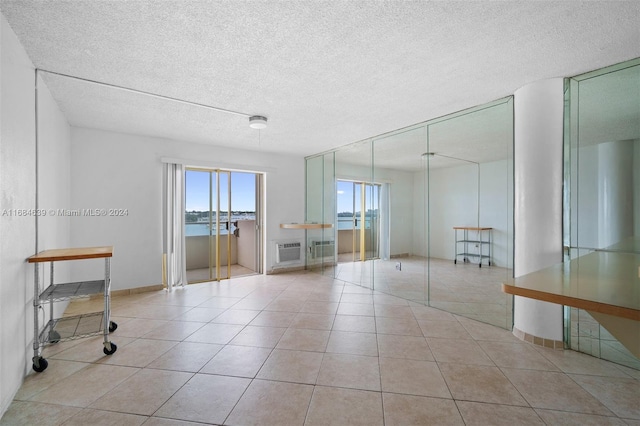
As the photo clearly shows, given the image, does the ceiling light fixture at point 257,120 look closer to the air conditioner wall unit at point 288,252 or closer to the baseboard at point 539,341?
the air conditioner wall unit at point 288,252

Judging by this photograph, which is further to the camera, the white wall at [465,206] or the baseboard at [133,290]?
the baseboard at [133,290]

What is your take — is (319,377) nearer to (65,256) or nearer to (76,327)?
(65,256)

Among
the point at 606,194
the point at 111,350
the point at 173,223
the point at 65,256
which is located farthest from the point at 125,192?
the point at 606,194

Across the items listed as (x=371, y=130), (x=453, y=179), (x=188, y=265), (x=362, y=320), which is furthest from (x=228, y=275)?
(x=453, y=179)

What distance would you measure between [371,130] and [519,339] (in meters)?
3.05

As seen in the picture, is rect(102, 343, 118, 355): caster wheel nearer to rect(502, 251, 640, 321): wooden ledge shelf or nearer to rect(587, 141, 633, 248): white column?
rect(502, 251, 640, 321): wooden ledge shelf

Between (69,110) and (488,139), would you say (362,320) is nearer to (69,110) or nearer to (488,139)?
(488,139)

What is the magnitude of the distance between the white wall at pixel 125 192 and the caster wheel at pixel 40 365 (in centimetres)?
219

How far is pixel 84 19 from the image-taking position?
1.79 m

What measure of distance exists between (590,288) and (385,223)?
3082 millimetres

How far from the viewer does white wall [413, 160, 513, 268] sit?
303cm

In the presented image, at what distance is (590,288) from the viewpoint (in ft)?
4.07

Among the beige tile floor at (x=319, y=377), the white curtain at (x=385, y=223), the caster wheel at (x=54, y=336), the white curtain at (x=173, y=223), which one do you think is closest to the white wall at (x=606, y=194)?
the beige tile floor at (x=319, y=377)

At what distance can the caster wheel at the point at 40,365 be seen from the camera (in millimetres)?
2154
